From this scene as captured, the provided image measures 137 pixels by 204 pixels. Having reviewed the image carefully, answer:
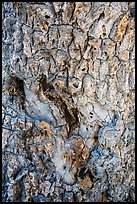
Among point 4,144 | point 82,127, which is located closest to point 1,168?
point 4,144

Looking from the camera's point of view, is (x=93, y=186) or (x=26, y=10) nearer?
(x=26, y=10)

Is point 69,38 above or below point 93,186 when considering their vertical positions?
above

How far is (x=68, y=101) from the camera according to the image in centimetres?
118

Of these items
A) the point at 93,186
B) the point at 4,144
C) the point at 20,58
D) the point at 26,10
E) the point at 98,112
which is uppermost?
the point at 26,10

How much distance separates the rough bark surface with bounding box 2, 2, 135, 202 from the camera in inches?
43.7

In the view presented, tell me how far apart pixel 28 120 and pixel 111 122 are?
0.29 metres

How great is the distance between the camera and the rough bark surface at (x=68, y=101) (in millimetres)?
1110

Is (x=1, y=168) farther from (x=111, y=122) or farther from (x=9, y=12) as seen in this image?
(x=9, y=12)

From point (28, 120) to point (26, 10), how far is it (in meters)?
0.37

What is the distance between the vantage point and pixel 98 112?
3.92 feet

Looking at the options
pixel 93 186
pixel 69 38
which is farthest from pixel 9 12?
pixel 93 186

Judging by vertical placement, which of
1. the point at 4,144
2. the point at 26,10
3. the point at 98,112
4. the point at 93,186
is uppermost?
the point at 26,10

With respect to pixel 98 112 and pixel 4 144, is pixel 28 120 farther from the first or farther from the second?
pixel 98 112

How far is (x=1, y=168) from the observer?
4.17 ft
